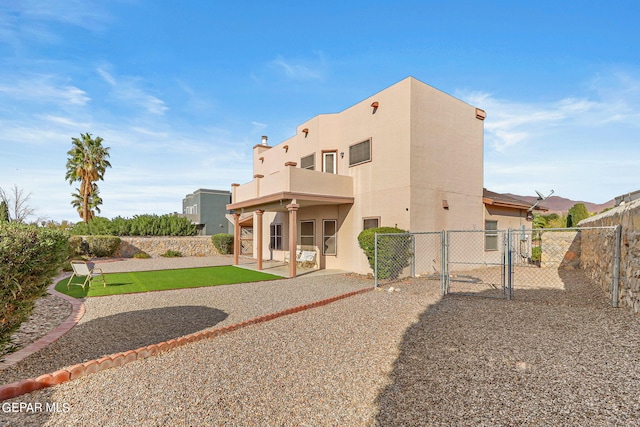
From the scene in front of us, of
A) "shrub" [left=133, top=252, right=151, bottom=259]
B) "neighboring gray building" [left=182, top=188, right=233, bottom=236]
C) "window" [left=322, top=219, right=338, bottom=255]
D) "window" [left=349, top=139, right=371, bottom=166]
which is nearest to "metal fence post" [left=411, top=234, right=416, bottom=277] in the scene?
"window" [left=349, top=139, right=371, bottom=166]

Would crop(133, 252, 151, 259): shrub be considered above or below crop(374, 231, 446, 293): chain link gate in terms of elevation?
below

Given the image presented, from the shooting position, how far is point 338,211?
46.4 ft

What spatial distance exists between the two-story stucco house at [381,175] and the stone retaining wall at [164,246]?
10316 mm

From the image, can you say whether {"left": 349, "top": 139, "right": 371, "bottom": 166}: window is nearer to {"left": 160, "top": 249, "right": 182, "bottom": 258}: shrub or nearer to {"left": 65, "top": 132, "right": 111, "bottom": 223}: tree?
{"left": 160, "top": 249, "right": 182, "bottom": 258}: shrub

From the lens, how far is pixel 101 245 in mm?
19969

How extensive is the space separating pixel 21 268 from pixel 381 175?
10.8 m

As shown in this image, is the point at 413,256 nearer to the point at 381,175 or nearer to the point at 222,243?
the point at 381,175

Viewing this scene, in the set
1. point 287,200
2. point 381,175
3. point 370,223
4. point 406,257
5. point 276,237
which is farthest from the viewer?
point 276,237

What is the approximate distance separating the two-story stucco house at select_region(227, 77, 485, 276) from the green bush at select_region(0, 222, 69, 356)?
8.04 m

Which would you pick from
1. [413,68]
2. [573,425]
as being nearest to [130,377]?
[573,425]

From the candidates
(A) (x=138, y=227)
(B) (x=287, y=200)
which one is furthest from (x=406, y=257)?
(A) (x=138, y=227)

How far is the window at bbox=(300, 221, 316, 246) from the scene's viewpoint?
15.4 metres

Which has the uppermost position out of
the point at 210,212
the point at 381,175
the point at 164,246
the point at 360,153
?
the point at 360,153

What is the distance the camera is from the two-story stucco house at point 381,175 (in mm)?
11578
